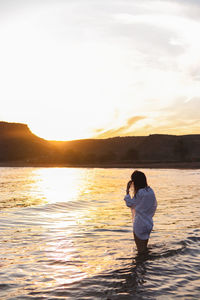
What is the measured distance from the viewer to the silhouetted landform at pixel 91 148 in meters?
95.0

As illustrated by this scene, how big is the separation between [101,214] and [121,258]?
6.15 metres

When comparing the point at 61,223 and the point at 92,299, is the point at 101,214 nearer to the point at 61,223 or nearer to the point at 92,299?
the point at 61,223

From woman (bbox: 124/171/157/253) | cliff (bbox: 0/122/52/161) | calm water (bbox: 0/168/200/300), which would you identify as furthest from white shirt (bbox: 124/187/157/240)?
cliff (bbox: 0/122/52/161)

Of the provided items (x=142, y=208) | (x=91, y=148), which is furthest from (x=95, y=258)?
(x=91, y=148)

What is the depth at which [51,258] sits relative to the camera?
7.98 meters

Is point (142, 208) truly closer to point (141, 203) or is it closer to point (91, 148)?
point (141, 203)

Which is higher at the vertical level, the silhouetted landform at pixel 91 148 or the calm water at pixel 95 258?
the silhouetted landform at pixel 91 148

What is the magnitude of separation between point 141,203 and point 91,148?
495ft

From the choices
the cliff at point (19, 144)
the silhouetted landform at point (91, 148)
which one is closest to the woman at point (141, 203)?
the silhouetted landform at point (91, 148)

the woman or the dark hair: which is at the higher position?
the dark hair

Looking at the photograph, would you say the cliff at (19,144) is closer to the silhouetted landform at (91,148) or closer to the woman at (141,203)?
the silhouetted landform at (91,148)

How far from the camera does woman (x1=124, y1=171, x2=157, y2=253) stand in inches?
297

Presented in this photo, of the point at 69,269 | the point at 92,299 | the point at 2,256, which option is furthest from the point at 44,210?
the point at 92,299

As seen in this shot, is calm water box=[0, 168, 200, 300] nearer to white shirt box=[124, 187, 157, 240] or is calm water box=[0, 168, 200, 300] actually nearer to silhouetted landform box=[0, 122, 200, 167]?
white shirt box=[124, 187, 157, 240]
